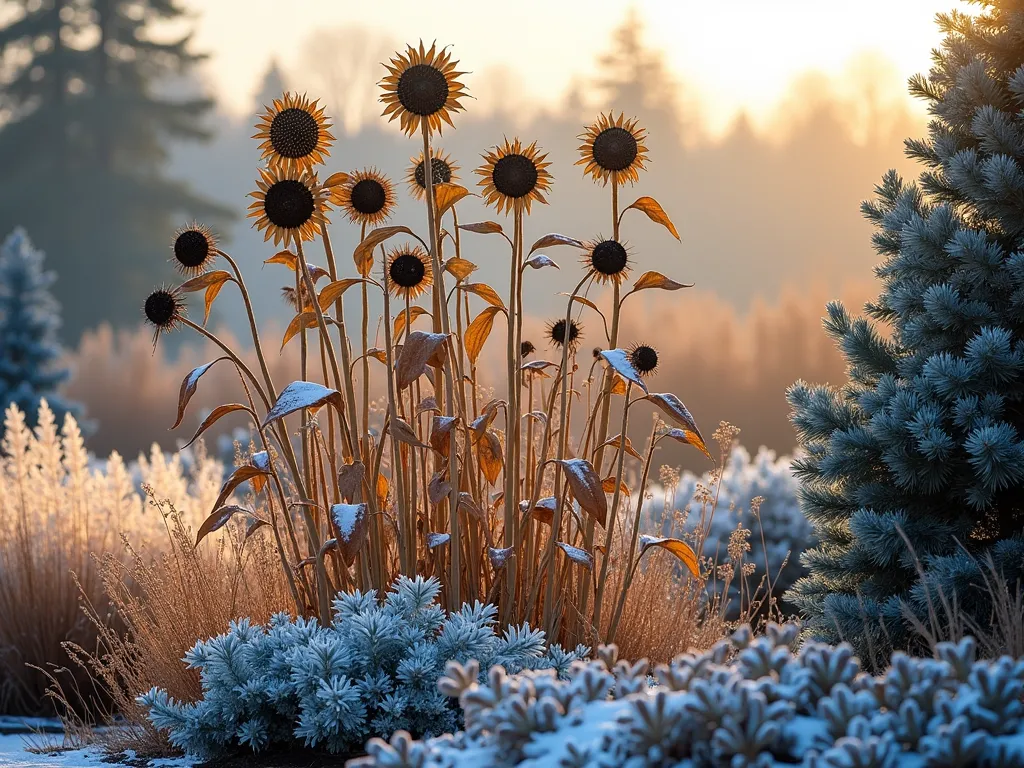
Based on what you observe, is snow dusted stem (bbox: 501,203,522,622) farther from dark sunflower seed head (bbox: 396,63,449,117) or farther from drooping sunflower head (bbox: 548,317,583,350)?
dark sunflower seed head (bbox: 396,63,449,117)

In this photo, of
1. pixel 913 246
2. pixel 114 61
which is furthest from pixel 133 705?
pixel 114 61

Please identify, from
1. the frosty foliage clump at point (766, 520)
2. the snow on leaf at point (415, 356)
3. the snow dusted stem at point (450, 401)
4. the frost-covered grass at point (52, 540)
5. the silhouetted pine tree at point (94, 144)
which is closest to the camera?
the snow on leaf at point (415, 356)

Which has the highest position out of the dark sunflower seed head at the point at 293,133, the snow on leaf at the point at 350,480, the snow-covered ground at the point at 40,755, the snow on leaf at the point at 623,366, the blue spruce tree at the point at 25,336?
the blue spruce tree at the point at 25,336

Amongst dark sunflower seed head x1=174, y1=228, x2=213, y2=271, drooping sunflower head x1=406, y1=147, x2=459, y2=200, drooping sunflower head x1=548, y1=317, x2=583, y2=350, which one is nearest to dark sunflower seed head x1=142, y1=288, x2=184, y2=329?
dark sunflower seed head x1=174, y1=228, x2=213, y2=271

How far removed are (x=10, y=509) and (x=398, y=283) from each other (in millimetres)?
3133

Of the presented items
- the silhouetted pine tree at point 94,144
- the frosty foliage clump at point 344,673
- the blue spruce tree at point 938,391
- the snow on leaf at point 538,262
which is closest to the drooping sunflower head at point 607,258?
the snow on leaf at point 538,262

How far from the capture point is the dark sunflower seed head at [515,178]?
2.74m

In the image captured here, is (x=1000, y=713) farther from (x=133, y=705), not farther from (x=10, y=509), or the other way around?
(x=10, y=509)

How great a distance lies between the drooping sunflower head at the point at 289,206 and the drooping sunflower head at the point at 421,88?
0.30m

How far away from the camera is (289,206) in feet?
8.61

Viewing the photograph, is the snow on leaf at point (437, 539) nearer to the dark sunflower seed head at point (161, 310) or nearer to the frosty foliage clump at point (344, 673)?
the frosty foliage clump at point (344, 673)

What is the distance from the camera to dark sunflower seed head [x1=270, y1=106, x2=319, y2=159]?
9.00 ft

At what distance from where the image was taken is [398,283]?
9.48 feet

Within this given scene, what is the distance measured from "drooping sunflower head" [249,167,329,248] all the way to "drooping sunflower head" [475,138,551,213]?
1.50 ft
